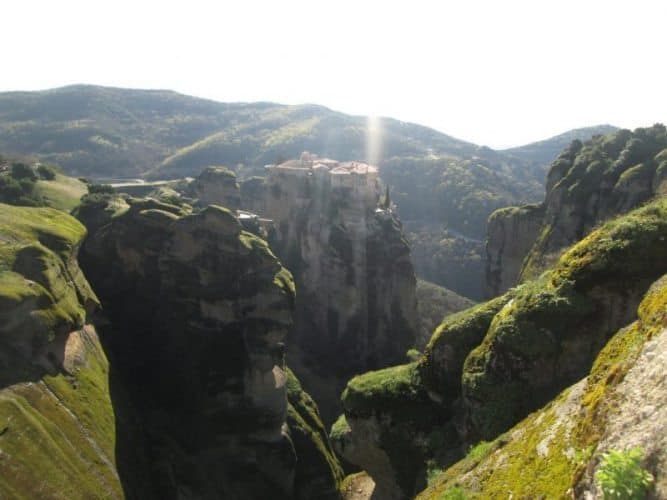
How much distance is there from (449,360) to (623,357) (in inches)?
488

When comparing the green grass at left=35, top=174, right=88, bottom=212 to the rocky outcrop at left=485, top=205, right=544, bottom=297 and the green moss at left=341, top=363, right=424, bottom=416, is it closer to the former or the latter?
the green moss at left=341, top=363, right=424, bottom=416

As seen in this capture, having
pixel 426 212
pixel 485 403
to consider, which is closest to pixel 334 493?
pixel 485 403

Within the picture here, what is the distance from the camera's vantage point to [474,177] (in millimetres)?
194125

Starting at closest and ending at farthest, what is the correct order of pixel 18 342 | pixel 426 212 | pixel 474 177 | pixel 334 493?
pixel 18 342 → pixel 334 493 → pixel 426 212 → pixel 474 177

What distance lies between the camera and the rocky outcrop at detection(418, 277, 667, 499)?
6.80 m

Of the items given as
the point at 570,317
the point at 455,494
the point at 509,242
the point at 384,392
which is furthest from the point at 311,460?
the point at 509,242

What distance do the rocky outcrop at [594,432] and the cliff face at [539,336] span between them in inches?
145

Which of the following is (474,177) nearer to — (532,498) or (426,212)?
(426,212)

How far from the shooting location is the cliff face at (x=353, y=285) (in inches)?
3073

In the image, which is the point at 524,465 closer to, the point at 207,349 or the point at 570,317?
the point at 570,317

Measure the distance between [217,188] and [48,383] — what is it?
6383 cm

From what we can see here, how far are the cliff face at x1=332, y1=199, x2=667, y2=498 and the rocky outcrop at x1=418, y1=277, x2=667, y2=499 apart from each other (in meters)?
3.69

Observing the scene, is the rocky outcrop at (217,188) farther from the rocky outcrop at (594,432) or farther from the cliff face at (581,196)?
the rocky outcrop at (594,432)

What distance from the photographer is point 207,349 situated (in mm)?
49312
